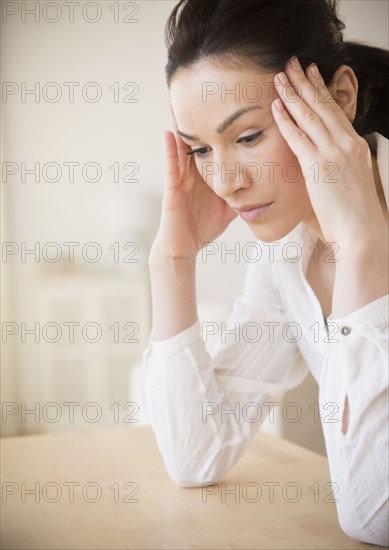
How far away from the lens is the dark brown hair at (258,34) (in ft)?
3.00

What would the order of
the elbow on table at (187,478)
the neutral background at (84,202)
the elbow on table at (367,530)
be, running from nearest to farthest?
the elbow on table at (367,530)
the elbow on table at (187,478)
the neutral background at (84,202)

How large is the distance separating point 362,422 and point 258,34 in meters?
0.52

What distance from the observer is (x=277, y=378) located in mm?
1140

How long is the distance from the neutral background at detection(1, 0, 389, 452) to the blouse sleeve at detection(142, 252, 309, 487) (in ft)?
1.50

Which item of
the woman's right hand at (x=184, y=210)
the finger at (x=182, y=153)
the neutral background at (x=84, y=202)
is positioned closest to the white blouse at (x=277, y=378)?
the woman's right hand at (x=184, y=210)

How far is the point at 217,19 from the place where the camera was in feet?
3.05

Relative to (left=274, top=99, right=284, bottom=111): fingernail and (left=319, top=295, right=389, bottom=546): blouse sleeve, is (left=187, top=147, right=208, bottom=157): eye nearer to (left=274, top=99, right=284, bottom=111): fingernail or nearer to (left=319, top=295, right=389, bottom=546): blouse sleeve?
(left=274, top=99, right=284, bottom=111): fingernail

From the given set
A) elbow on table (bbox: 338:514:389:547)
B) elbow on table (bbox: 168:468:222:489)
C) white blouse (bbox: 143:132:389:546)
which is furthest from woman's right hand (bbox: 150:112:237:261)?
elbow on table (bbox: 338:514:389:547)

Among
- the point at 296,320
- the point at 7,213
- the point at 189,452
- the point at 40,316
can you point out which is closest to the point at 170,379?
the point at 189,452

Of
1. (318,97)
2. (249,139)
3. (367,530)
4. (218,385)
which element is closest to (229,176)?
(249,139)

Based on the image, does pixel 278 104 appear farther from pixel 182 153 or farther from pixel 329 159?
pixel 182 153

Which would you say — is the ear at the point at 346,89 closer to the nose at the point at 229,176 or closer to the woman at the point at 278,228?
the woman at the point at 278,228

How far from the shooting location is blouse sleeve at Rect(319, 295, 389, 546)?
0.76 m

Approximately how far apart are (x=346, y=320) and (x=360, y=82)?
424mm
